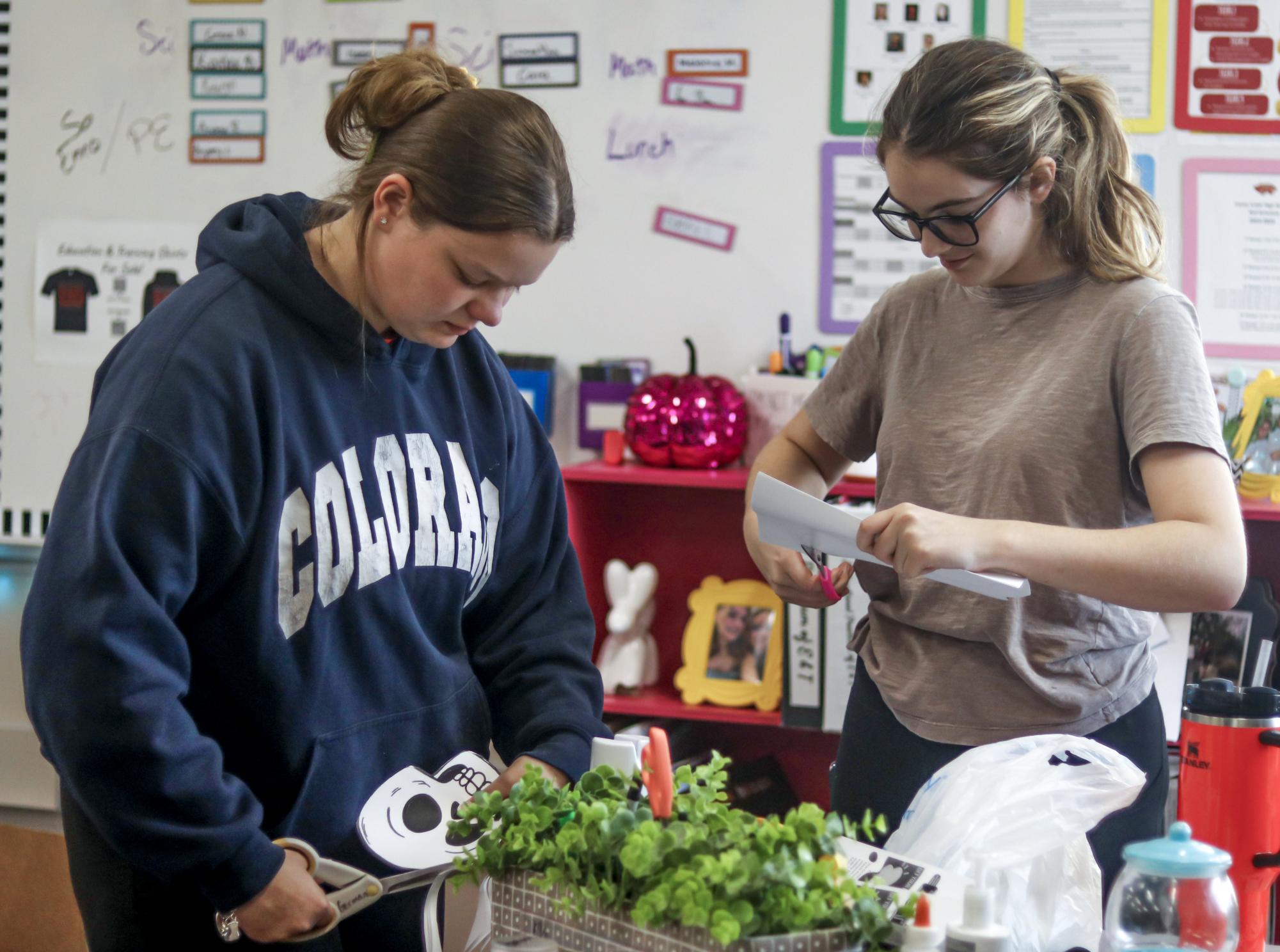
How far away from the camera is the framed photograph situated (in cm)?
216

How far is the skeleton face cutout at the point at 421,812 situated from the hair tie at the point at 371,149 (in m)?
0.55

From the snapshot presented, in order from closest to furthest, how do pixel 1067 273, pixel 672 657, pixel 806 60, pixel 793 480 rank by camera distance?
1. pixel 1067 273
2. pixel 793 480
3. pixel 806 60
4. pixel 672 657

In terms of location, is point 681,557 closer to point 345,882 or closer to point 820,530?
point 820,530

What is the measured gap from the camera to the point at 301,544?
1030mm

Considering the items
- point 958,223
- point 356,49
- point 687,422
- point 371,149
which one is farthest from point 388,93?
point 356,49

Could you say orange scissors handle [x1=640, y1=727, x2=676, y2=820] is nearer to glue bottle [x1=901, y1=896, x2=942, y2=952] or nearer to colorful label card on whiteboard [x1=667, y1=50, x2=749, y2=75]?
glue bottle [x1=901, y1=896, x2=942, y2=952]

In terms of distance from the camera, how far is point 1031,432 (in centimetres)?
112

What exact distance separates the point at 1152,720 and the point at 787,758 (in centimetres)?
149

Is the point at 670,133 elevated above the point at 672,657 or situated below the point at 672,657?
above

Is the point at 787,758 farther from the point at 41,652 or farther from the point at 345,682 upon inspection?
the point at 41,652

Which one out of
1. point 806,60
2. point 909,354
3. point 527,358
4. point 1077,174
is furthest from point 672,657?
point 1077,174

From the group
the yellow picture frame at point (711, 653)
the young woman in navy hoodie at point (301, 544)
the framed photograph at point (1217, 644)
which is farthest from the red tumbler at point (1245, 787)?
the yellow picture frame at point (711, 653)

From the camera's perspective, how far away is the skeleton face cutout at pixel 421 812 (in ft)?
3.28

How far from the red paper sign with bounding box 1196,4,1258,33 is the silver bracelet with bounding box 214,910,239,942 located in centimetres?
231
